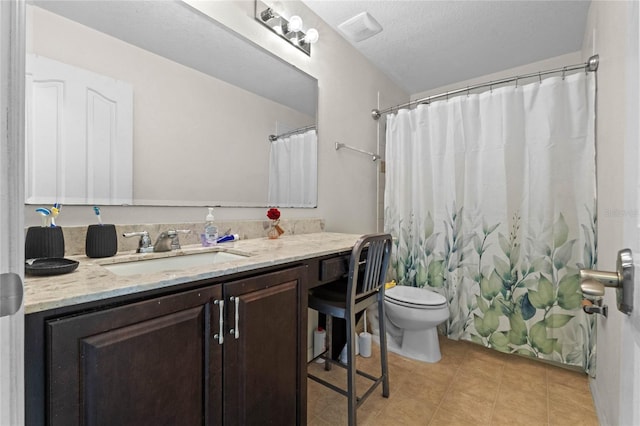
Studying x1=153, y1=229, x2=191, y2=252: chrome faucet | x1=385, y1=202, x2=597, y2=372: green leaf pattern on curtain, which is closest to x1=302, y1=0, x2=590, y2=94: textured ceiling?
x1=385, y1=202, x2=597, y2=372: green leaf pattern on curtain

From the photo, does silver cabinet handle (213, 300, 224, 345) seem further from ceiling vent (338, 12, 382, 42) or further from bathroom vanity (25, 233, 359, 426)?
ceiling vent (338, 12, 382, 42)

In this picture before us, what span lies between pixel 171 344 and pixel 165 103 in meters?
1.04

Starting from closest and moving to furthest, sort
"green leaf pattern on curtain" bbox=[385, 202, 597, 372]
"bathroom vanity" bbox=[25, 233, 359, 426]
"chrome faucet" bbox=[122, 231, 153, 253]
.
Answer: "bathroom vanity" bbox=[25, 233, 359, 426] < "chrome faucet" bbox=[122, 231, 153, 253] < "green leaf pattern on curtain" bbox=[385, 202, 597, 372]

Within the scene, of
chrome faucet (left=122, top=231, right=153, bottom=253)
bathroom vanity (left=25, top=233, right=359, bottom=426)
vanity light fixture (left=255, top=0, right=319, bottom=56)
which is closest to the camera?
bathroom vanity (left=25, top=233, right=359, bottom=426)

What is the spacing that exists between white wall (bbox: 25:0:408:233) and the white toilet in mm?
680

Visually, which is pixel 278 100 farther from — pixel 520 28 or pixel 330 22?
pixel 520 28

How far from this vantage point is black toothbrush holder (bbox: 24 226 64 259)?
86 cm

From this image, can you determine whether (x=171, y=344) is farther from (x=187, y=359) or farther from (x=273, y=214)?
(x=273, y=214)

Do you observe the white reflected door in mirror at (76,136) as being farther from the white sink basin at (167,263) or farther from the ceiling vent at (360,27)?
the ceiling vent at (360,27)

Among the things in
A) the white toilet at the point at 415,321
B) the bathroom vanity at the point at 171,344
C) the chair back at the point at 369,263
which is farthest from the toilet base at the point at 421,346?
the bathroom vanity at the point at 171,344

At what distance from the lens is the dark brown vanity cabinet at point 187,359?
0.60 m

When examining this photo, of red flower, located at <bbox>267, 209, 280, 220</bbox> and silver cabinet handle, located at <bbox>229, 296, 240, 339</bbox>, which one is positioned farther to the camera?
red flower, located at <bbox>267, 209, 280, 220</bbox>

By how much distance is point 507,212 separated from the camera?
1908 mm

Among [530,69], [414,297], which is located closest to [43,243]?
[414,297]
